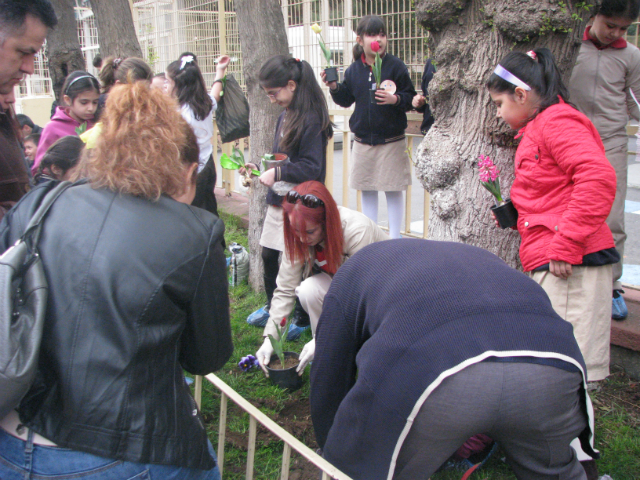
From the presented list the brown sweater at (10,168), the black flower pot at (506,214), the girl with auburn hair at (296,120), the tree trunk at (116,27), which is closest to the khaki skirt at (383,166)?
the girl with auburn hair at (296,120)

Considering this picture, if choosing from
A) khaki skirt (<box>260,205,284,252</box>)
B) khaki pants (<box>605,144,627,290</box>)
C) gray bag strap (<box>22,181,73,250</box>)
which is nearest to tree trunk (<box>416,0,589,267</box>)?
khaki pants (<box>605,144,627,290</box>)

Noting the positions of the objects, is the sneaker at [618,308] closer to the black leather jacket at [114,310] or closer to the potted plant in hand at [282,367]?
the potted plant in hand at [282,367]

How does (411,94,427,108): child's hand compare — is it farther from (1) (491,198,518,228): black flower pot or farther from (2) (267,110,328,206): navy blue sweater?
(1) (491,198,518,228): black flower pot

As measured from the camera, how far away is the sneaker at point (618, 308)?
3.08 m

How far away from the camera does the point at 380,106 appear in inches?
165

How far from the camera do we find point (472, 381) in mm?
1443

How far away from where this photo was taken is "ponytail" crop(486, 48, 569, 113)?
2.37m

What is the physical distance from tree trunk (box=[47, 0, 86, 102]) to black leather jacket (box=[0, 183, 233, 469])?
6417mm

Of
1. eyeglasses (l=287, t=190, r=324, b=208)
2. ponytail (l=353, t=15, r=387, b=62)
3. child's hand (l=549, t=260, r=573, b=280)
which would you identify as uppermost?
ponytail (l=353, t=15, r=387, b=62)

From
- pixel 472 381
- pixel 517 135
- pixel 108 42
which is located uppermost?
pixel 108 42

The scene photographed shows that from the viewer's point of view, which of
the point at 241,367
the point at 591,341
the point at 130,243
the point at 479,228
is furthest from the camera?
the point at 241,367

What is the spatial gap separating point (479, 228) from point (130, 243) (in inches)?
80.7

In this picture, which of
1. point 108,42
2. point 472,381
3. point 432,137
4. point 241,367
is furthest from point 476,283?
point 108,42

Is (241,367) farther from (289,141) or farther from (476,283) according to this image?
(476,283)
